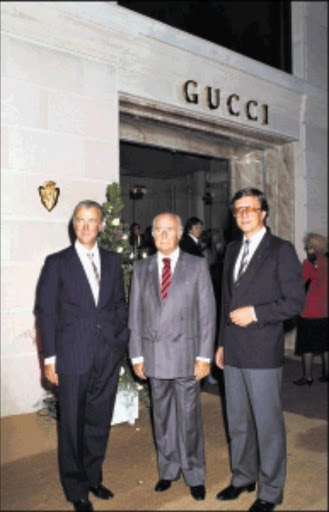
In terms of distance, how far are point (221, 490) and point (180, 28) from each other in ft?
20.1

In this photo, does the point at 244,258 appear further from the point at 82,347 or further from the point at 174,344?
the point at 82,347

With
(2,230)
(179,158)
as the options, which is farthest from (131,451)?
(179,158)

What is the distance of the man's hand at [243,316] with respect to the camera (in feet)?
9.06

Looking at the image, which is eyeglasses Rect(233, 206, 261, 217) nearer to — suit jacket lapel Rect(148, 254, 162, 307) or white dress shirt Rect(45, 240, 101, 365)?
suit jacket lapel Rect(148, 254, 162, 307)

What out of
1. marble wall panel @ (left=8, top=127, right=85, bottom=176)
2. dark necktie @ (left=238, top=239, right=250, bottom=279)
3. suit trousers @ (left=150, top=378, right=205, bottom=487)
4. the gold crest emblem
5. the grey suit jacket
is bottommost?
suit trousers @ (left=150, top=378, right=205, bottom=487)

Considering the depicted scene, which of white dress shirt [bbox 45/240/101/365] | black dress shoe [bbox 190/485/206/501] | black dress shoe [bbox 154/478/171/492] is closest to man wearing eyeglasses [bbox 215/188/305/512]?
black dress shoe [bbox 190/485/206/501]

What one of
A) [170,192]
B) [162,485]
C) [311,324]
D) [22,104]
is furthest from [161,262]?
[170,192]

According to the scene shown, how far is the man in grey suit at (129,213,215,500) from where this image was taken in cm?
308

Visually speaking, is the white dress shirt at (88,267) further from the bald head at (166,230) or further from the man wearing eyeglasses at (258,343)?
the man wearing eyeglasses at (258,343)

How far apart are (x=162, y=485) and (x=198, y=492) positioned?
0.88ft

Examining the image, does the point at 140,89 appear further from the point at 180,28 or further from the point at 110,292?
the point at 110,292

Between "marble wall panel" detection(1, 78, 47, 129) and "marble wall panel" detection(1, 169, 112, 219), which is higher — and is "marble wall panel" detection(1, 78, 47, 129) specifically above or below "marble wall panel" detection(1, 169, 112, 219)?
above

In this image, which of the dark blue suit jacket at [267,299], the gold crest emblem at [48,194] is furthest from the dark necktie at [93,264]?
the gold crest emblem at [48,194]

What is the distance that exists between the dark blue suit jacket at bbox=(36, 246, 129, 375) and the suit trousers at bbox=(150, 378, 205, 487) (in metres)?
0.47
